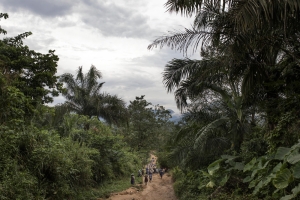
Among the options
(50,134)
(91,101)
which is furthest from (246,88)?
(91,101)

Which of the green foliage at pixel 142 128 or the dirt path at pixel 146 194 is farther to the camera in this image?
the green foliage at pixel 142 128

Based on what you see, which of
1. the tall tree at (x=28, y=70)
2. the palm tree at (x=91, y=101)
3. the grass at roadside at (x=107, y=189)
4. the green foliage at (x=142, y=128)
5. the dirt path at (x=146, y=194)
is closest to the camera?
the tall tree at (x=28, y=70)

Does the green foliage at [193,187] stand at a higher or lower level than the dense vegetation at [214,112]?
lower

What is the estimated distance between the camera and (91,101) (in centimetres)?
1625

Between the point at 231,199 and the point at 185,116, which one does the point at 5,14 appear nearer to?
the point at 185,116

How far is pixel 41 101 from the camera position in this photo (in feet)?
32.4

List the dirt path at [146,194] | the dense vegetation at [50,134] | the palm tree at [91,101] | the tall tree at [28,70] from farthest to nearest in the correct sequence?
the palm tree at [91,101], the dirt path at [146,194], the tall tree at [28,70], the dense vegetation at [50,134]

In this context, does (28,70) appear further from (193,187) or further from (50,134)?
(193,187)

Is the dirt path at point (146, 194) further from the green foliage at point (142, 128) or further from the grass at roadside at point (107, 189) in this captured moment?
the green foliage at point (142, 128)

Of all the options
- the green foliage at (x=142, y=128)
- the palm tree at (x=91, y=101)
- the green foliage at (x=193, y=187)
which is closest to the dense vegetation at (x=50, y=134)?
the palm tree at (x=91, y=101)

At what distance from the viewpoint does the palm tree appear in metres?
16.2

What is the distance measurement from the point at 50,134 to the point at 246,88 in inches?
242

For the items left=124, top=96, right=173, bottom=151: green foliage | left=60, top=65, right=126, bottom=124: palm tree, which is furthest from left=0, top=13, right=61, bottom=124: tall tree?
left=124, top=96, right=173, bottom=151: green foliage

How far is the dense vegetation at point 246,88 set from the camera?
4.98 meters
